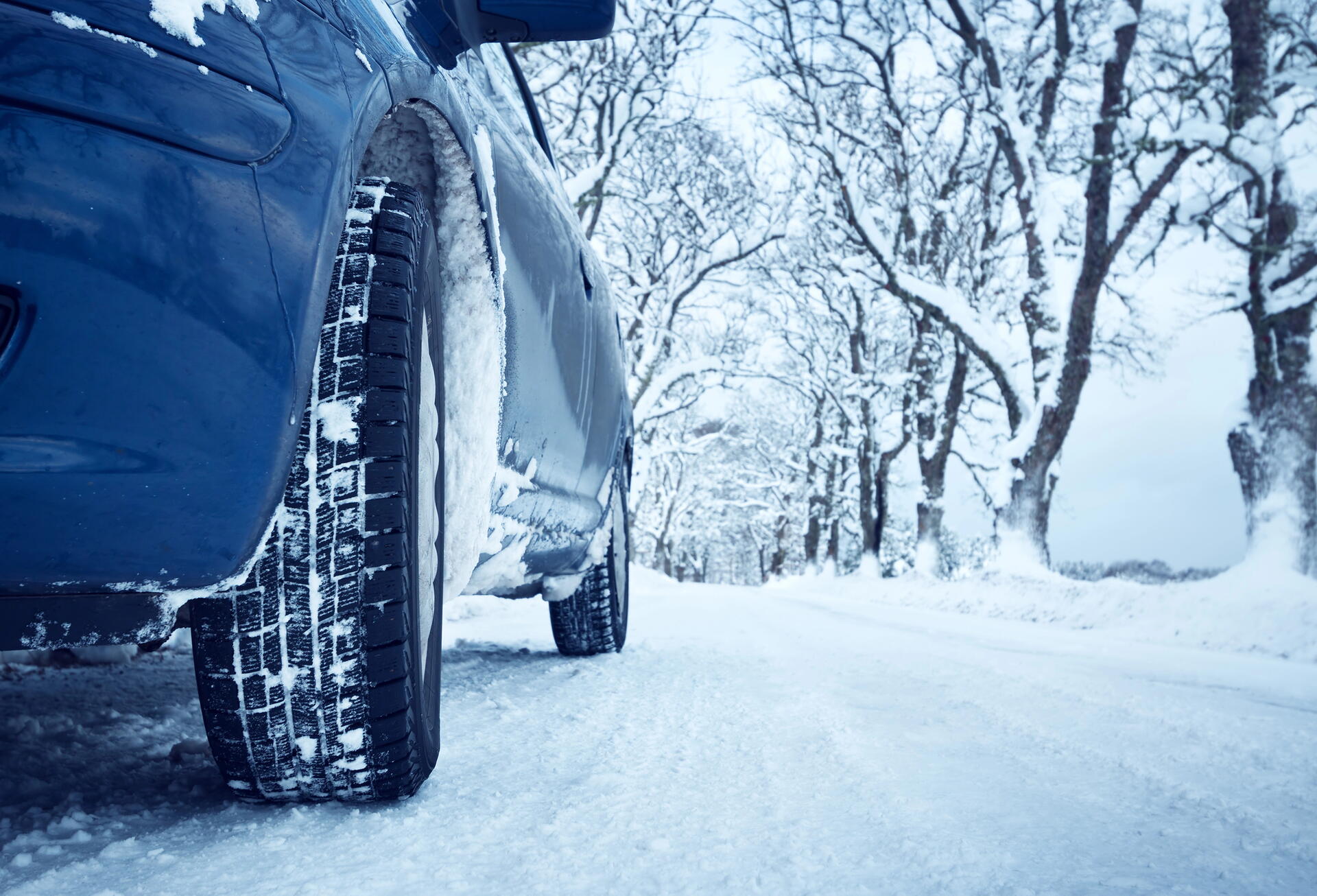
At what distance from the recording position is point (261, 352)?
941 millimetres

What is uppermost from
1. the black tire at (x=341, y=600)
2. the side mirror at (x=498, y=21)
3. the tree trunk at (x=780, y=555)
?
the side mirror at (x=498, y=21)

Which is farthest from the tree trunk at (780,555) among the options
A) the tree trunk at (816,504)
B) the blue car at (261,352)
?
the blue car at (261,352)

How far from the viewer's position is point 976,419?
17.7 meters

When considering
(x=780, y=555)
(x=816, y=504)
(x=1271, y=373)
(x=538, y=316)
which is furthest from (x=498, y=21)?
(x=780, y=555)

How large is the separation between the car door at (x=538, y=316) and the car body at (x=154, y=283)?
64 cm

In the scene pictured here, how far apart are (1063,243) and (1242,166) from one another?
240cm

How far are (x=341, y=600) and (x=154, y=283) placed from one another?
1.45 feet

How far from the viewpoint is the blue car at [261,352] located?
811 millimetres

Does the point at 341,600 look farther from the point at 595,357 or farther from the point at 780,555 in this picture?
the point at 780,555

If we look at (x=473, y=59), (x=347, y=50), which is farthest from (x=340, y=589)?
(x=473, y=59)

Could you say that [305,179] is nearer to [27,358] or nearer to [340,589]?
[27,358]

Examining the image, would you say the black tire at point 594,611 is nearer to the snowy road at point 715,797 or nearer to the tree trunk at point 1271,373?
the snowy road at point 715,797

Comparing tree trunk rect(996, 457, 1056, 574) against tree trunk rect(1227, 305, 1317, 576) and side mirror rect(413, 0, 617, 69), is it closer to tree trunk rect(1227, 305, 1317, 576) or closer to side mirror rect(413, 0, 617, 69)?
tree trunk rect(1227, 305, 1317, 576)

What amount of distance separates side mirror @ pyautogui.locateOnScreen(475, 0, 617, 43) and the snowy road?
1330mm
